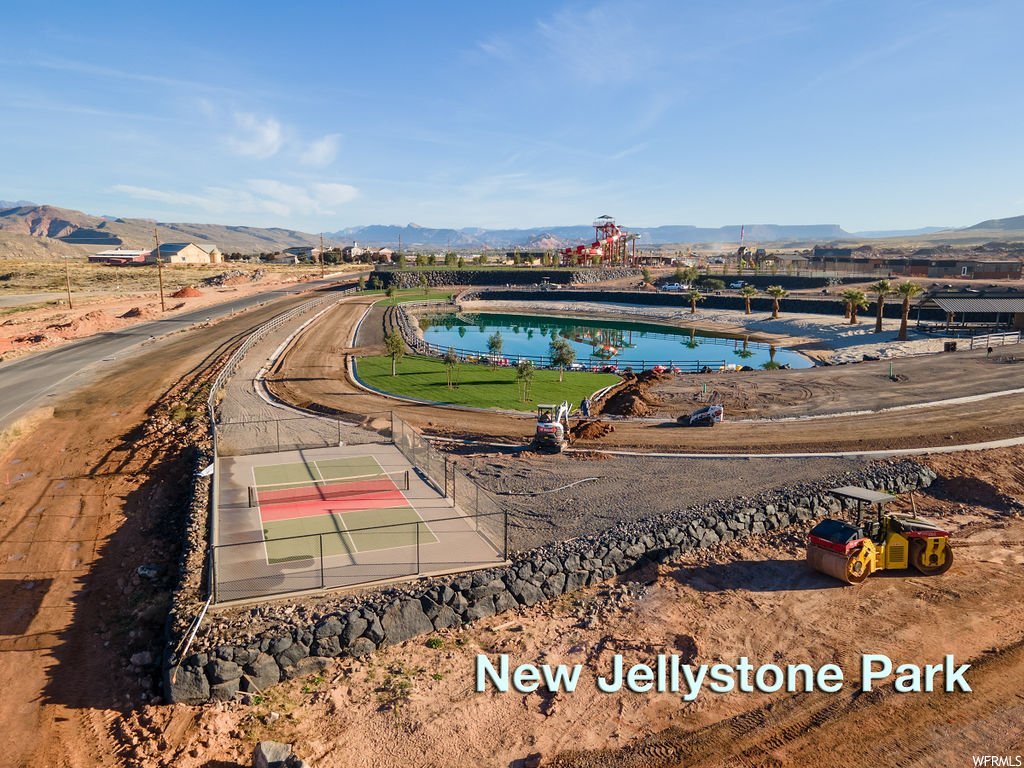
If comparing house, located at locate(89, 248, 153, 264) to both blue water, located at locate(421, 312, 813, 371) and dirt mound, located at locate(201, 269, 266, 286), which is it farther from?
blue water, located at locate(421, 312, 813, 371)

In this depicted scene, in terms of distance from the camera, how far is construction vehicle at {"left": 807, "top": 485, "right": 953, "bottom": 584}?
783 inches

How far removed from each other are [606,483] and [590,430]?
8316 millimetres

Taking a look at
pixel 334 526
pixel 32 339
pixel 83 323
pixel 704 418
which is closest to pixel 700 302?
pixel 704 418

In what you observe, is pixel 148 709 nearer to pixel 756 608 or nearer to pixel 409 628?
pixel 409 628

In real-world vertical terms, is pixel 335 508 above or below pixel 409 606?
above

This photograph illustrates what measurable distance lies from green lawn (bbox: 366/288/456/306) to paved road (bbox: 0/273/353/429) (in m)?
33.0

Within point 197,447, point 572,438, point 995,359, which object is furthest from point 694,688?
point 995,359

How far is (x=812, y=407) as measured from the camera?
42.6 m

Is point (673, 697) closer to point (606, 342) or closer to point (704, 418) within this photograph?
point (704, 418)

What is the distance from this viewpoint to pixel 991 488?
2753cm

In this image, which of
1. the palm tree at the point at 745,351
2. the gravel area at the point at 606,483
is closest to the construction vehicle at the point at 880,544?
the gravel area at the point at 606,483

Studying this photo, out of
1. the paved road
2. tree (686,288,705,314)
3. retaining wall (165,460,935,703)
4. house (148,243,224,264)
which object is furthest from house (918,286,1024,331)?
house (148,243,224,264)

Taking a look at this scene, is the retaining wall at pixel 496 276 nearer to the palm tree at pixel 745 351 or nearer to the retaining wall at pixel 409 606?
the palm tree at pixel 745 351

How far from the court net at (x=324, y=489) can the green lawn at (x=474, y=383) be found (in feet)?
51.9
